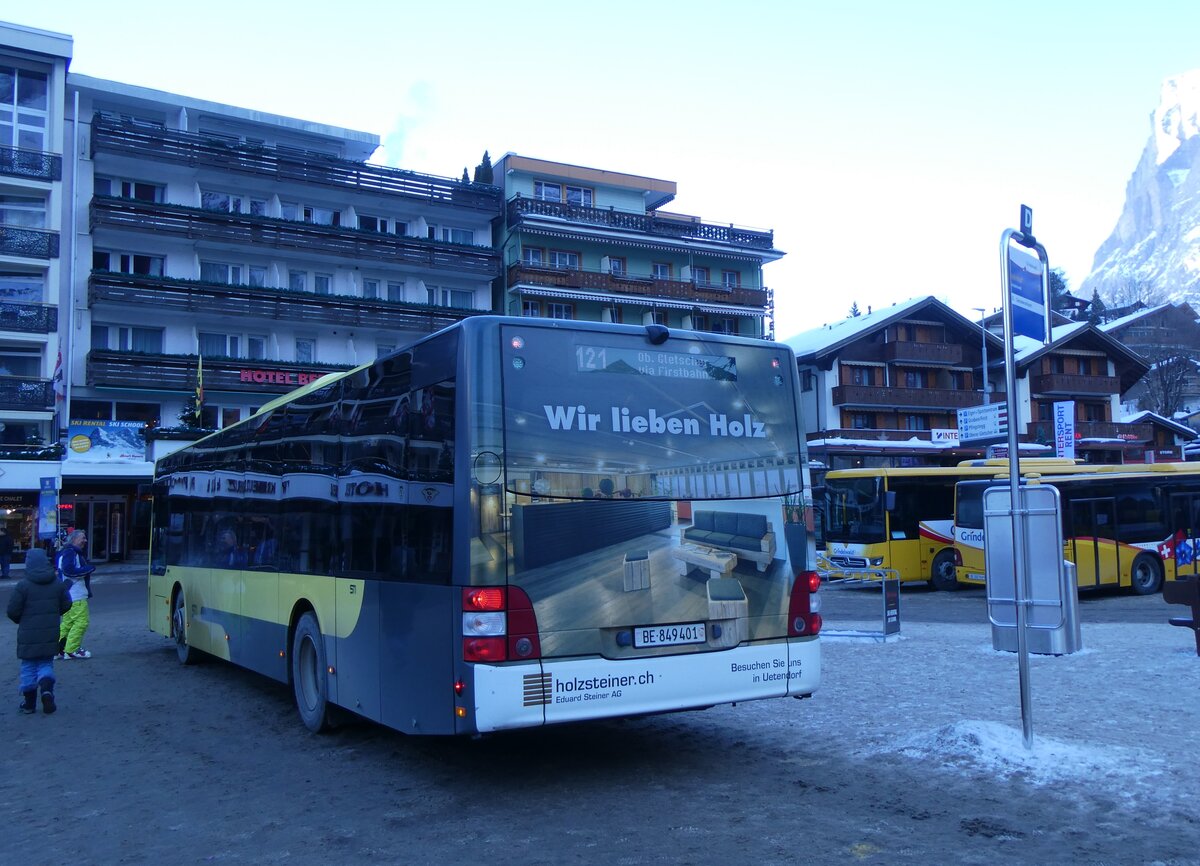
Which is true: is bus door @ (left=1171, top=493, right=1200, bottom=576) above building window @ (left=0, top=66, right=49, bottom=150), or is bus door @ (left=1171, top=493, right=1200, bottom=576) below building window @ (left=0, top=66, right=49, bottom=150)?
below

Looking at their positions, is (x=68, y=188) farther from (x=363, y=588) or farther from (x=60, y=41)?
(x=363, y=588)

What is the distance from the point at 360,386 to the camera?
8375 mm

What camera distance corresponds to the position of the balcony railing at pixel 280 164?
42.4 meters

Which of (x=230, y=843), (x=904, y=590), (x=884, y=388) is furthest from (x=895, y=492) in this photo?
(x=884, y=388)

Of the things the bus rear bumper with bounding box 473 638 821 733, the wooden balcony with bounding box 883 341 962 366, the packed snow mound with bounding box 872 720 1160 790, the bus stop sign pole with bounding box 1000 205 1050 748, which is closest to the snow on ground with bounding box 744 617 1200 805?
the packed snow mound with bounding box 872 720 1160 790

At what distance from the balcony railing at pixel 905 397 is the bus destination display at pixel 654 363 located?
49.3 m

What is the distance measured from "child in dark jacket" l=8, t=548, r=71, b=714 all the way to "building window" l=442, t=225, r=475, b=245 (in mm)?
41801

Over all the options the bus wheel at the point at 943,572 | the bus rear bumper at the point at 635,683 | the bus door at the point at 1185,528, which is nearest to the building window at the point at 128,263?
the bus wheel at the point at 943,572

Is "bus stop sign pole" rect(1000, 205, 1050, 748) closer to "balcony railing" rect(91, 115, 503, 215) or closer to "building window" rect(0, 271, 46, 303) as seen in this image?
"building window" rect(0, 271, 46, 303)

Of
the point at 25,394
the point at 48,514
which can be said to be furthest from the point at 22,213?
the point at 48,514

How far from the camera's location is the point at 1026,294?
7.98 meters

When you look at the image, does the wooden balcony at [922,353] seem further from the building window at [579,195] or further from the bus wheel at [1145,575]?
the bus wheel at [1145,575]

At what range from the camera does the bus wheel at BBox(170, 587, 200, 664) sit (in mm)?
14258

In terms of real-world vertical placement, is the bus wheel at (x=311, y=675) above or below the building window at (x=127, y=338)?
below
